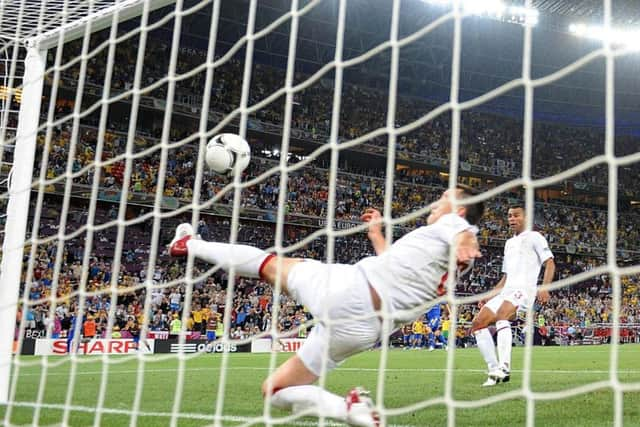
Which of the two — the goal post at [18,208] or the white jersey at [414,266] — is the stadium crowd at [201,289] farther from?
the white jersey at [414,266]

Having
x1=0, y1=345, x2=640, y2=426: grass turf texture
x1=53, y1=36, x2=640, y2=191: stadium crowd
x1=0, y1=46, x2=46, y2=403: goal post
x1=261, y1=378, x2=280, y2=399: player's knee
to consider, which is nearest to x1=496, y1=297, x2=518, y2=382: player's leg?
x1=0, y1=345, x2=640, y2=426: grass turf texture

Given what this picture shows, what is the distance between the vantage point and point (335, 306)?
→ 3.39 metres

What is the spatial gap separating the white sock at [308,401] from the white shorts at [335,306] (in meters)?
0.13

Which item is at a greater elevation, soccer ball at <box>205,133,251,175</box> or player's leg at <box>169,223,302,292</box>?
soccer ball at <box>205,133,251,175</box>

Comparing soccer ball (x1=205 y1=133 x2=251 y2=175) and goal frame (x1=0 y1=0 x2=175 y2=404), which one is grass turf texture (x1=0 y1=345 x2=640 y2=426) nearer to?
goal frame (x1=0 y1=0 x2=175 y2=404)

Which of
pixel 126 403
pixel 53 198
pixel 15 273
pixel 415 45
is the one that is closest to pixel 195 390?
pixel 126 403

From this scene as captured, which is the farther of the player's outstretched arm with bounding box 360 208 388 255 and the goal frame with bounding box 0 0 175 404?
the goal frame with bounding box 0 0 175 404

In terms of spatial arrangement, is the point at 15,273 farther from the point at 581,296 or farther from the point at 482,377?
the point at 581,296

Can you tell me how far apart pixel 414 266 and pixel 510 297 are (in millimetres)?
3399

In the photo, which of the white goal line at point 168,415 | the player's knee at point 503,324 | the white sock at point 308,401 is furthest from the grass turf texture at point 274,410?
the white sock at point 308,401

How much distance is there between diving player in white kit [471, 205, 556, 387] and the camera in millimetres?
6496

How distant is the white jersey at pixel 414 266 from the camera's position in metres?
3.40

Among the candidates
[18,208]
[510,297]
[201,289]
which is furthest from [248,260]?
[201,289]

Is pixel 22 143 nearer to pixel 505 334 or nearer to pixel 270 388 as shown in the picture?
pixel 270 388
